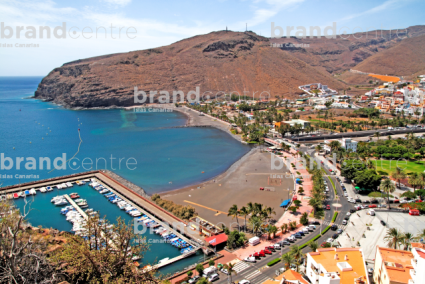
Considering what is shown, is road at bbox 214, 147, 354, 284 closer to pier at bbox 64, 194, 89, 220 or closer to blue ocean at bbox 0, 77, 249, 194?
pier at bbox 64, 194, 89, 220

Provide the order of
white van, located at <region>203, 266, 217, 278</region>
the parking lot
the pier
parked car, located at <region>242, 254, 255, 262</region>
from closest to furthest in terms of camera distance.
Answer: white van, located at <region>203, 266, 217, 278</region>
parked car, located at <region>242, 254, 255, 262</region>
the parking lot
the pier

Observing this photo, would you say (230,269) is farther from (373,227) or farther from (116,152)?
(116,152)

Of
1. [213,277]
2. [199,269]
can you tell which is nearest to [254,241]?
[213,277]

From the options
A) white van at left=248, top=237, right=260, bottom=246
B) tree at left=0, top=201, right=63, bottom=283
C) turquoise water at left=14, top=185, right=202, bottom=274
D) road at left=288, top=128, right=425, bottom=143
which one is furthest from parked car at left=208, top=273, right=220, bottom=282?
road at left=288, top=128, right=425, bottom=143

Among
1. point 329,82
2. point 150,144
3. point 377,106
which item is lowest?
point 150,144

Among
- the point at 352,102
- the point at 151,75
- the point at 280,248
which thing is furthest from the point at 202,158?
the point at 151,75

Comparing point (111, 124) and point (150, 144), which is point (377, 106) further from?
point (111, 124)

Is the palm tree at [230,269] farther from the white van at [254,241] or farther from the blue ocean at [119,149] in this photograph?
the blue ocean at [119,149]
